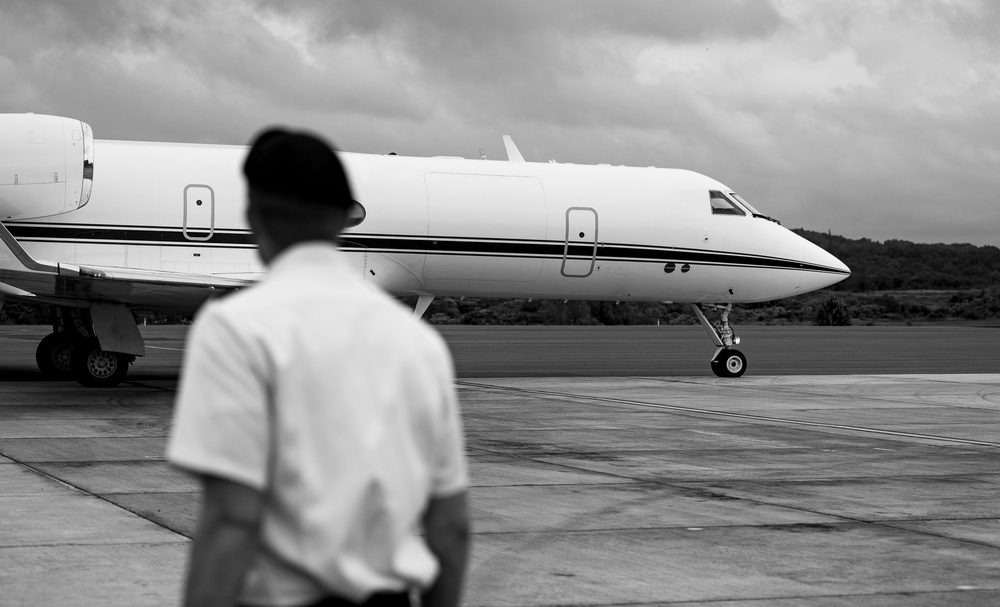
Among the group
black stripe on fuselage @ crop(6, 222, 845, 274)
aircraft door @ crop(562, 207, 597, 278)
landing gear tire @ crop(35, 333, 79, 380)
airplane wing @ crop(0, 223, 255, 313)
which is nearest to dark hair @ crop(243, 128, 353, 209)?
airplane wing @ crop(0, 223, 255, 313)

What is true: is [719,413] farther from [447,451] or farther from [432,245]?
[447,451]

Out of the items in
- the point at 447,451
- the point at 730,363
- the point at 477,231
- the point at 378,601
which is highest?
the point at 477,231

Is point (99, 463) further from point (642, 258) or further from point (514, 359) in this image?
point (514, 359)

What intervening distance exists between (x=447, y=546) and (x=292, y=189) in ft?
2.58

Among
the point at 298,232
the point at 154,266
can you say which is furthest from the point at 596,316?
the point at 298,232

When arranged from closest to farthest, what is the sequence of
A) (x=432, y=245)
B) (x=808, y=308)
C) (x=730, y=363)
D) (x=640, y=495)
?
(x=640, y=495)
(x=432, y=245)
(x=730, y=363)
(x=808, y=308)

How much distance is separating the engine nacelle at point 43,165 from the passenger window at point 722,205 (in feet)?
32.5

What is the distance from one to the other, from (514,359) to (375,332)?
24439 mm

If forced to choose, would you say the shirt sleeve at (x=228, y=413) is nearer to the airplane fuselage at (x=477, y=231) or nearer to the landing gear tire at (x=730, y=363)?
the airplane fuselage at (x=477, y=231)

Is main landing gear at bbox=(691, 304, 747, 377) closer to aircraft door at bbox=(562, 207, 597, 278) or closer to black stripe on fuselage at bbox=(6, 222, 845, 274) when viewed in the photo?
black stripe on fuselage at bbox=(6, 222, 845, 274)

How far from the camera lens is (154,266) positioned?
1703cm

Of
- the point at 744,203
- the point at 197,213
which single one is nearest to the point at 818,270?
the point at 744,203

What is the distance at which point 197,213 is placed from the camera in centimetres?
1714

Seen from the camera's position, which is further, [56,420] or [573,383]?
[573,383]
